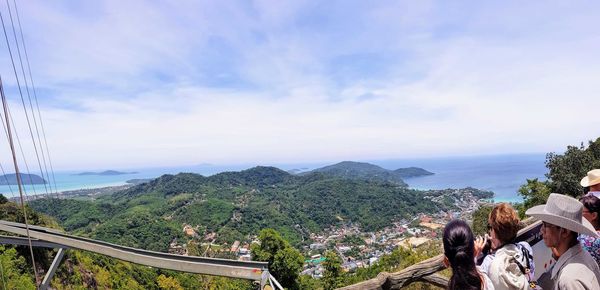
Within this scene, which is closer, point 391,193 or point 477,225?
point 477,225

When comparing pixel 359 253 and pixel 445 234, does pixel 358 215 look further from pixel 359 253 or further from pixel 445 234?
pixel 445 234

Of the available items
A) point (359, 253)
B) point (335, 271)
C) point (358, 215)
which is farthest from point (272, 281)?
point (358, 215)

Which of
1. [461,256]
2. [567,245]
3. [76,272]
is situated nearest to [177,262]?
[461,256]

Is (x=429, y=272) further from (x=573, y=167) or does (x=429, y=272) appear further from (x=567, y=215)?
(x=573, y=167)

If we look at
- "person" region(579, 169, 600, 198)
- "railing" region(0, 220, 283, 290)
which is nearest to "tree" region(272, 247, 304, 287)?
"railing" region(0, 220, 283, 290)

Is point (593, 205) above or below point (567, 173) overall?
above

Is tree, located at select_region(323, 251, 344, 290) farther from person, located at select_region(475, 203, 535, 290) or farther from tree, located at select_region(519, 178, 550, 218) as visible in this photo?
person, located at select_region(475, 203, 535, 290)
